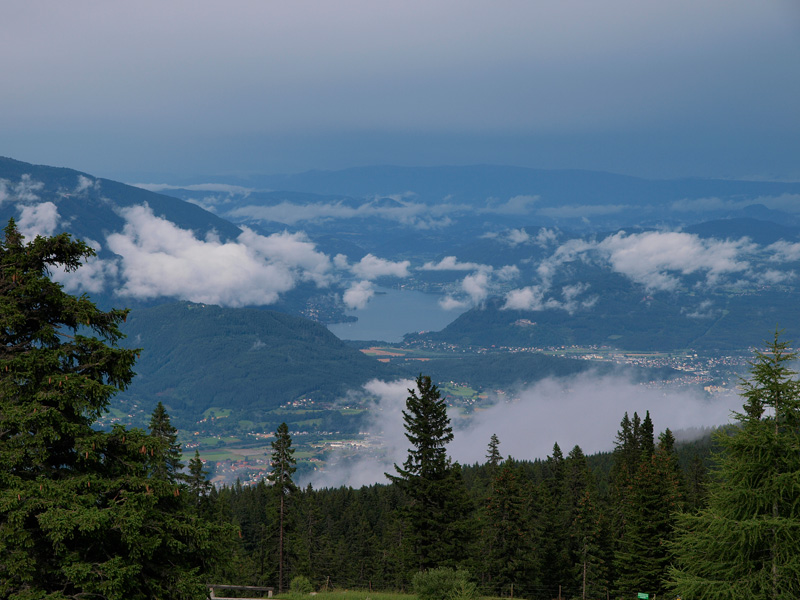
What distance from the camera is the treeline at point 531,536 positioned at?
4181 centimetres

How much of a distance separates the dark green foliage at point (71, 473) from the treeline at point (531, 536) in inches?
54.3

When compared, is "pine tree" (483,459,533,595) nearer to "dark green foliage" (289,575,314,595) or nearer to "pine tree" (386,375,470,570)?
"pine tree" (386,375,470,570)

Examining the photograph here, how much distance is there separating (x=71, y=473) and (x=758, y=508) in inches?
557

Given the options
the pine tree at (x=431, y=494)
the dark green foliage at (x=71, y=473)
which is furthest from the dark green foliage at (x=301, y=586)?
the dark green foliage at (x=71, y=473)

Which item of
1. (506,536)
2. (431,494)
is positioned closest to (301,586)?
(431,494)

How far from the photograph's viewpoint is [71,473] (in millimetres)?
13586

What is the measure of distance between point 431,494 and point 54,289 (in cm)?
2685

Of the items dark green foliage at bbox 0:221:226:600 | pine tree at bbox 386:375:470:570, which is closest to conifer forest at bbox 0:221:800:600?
dark green foliage at bbox 0:221:226:600

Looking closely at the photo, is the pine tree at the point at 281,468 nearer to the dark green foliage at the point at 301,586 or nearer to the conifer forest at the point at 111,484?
the dark green foliage at the point at 301,586

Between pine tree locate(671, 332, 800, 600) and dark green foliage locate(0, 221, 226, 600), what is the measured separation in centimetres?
1065

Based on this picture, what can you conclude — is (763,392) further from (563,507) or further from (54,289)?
(563,507)

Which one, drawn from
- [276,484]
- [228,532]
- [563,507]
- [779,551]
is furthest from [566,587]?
[228,532]

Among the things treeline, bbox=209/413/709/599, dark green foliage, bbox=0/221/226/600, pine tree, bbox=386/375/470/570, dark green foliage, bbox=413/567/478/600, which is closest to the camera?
dark green foliage, bbox=0/221/226/600

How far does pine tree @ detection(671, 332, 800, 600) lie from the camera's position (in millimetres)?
14602
